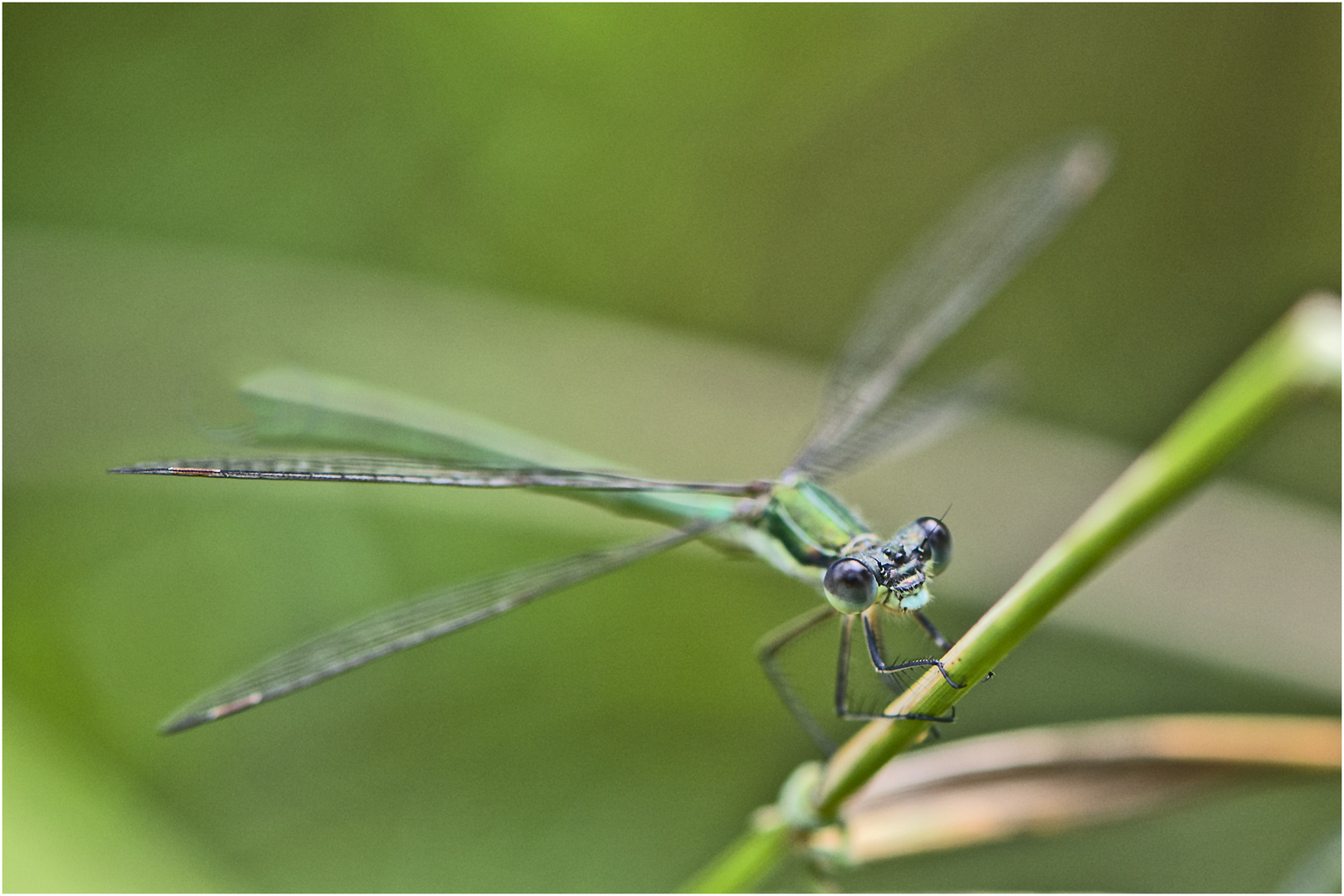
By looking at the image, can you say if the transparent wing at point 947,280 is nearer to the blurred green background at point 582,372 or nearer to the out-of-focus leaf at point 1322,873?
the blurred green background at point 582,372

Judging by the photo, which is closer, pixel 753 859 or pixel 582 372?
pixel 753 859

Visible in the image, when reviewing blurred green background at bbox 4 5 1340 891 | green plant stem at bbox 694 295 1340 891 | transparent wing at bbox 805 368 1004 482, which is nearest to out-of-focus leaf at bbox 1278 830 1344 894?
green plant stem at bbox 694 295 1340 891

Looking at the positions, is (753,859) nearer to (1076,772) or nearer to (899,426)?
(1076,772)

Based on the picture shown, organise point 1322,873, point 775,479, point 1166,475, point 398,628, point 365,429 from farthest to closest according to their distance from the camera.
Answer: point 365,429 → point 775,479 → point 398,628 → point 1322,873 → point 1166,475

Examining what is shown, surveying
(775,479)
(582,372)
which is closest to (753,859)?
(775,479)

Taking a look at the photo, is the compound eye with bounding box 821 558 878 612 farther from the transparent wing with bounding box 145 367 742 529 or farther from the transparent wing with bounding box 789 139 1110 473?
the transparent wing with bounding box 145 367 742 529

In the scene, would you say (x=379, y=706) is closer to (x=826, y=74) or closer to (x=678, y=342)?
(x=678, y=342)

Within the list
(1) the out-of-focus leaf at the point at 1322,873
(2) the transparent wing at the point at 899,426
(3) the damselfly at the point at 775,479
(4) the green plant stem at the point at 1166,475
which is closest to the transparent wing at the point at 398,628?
(3) the damselfly at the point at 775,479
